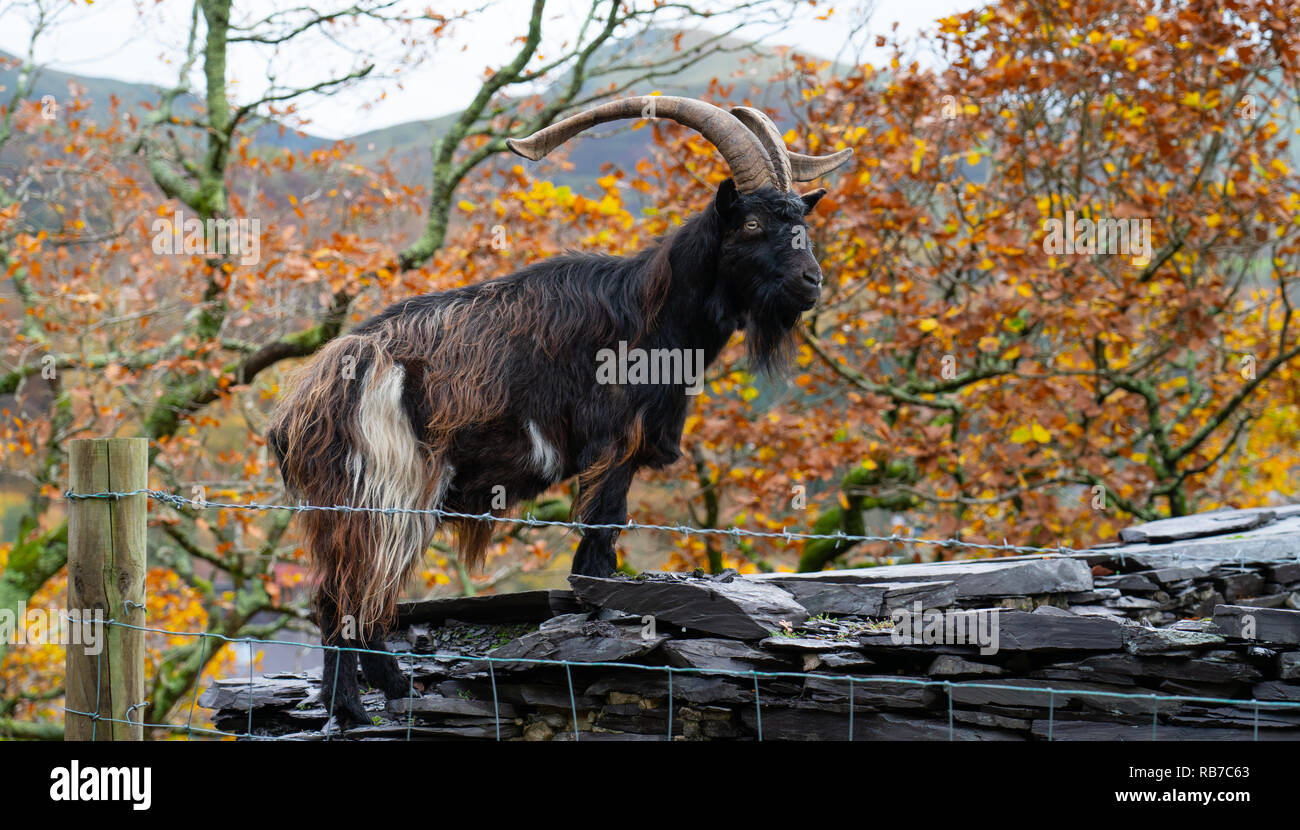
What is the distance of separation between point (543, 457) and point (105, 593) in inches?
68.9

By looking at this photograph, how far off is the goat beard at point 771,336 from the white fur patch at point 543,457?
1065 mm

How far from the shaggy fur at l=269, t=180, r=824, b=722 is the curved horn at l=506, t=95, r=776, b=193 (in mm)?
101

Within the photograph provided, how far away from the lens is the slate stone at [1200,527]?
5.58 meters

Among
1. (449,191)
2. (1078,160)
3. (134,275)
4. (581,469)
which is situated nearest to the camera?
(581,469)

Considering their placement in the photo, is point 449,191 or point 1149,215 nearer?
point 1149,215

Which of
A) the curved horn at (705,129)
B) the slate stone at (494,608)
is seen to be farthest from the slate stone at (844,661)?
the curved horn at (705,129)

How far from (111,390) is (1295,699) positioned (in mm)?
9135

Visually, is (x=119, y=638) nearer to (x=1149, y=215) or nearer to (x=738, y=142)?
(x=738, y=142)

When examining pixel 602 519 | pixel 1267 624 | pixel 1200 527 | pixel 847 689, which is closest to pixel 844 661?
pixel 847 689

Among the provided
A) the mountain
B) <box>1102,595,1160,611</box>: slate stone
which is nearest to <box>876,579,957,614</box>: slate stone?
<box>1102,595,1160,611</box>: slate stone

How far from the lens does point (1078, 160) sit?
8461mm

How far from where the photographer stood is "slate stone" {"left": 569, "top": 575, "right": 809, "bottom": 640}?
146 inches
